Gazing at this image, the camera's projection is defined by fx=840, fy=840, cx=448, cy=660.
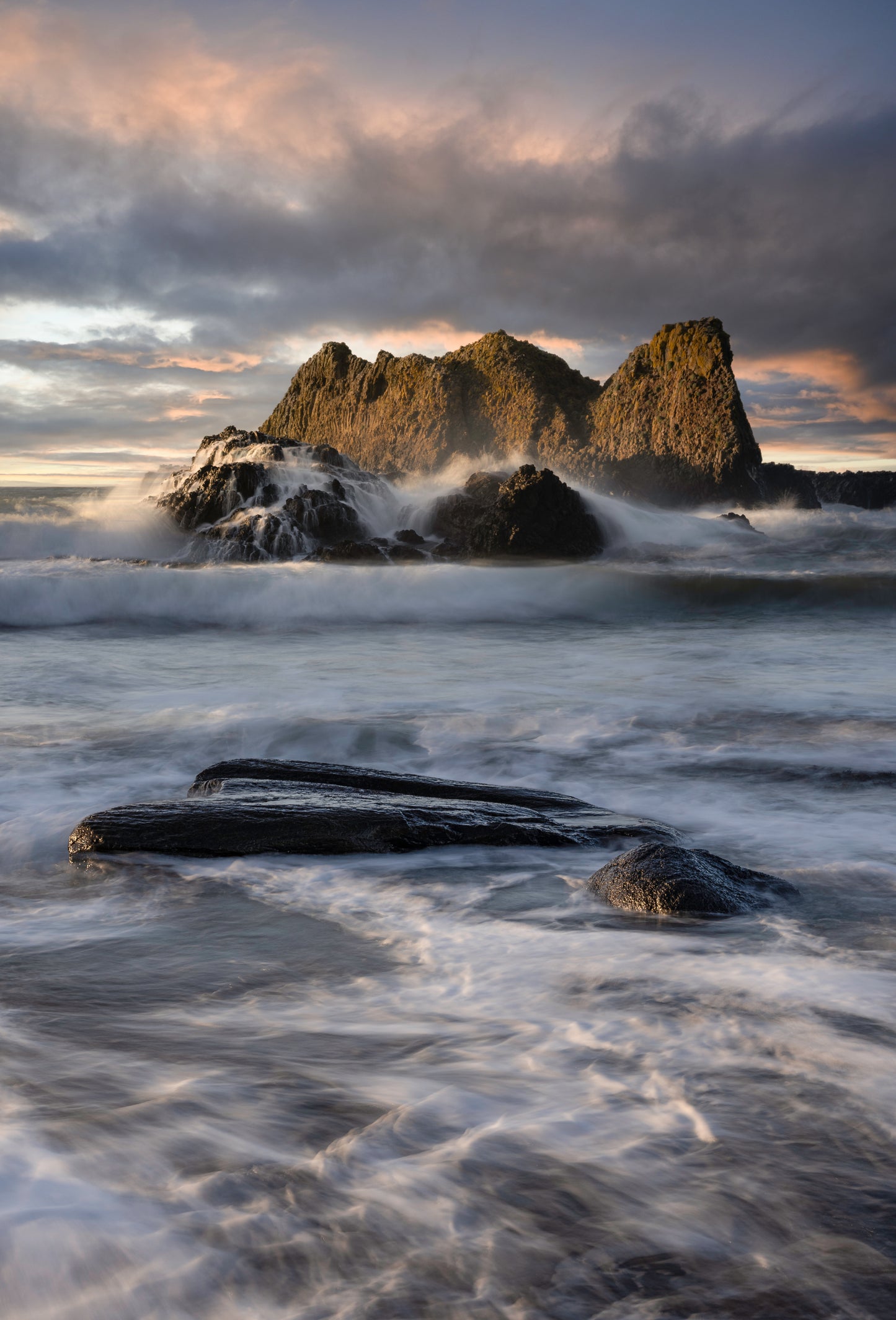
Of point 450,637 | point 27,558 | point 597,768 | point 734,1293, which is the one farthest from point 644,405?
point 734,1293

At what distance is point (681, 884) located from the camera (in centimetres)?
373

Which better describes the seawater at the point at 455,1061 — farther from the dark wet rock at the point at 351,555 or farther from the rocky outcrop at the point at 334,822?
the dark wet rock at the point at 351,555

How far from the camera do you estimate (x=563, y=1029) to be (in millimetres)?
2750

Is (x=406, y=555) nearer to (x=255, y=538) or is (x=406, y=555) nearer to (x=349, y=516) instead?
(x=349, y=516)

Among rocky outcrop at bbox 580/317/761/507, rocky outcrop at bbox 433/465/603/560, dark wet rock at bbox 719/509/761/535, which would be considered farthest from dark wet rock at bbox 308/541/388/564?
rocky outcrop at bbox 580/317/761/507

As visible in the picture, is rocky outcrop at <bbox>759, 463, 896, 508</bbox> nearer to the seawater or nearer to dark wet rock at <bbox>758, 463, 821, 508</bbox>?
dark wet rock at <bbox>758, 463, 821, 508</bbox>

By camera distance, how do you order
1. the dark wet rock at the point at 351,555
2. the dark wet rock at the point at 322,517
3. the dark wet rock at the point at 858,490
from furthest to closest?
1. the dark wet rock at the point at 858,490
2. the dark wet rock at the point at 322,517
3. the dark wet rock at the point at 351,555

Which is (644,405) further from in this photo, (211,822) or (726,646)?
(211,822)

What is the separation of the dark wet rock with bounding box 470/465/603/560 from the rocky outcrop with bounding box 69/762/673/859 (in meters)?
21.7

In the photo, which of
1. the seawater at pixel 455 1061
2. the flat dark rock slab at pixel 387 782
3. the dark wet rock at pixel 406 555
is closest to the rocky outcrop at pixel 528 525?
the dark wet rock at pixel 406 555

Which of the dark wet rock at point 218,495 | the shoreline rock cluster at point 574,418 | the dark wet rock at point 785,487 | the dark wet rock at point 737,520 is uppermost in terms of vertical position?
the shoreline rock cluster at point 574,418

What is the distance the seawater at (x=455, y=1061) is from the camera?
1.72 metres

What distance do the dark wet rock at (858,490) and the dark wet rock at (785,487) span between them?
2175 cm

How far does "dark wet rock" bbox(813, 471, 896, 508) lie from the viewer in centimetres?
9656
